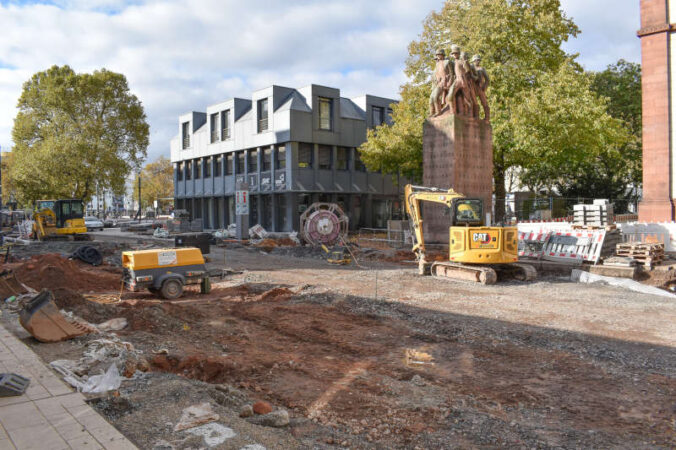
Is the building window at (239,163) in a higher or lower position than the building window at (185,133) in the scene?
lower

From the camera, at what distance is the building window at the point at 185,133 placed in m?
50.7

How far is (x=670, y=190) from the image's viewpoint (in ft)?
83.2

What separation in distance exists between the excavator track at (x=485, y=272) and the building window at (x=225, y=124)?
105ft

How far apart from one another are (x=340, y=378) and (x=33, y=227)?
1297 inches

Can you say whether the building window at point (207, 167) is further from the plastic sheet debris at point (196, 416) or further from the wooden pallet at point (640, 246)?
the plastic sheet debris at point (196, 416)

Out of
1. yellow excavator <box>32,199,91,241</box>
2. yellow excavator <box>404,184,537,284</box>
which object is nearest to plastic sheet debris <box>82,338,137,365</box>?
yellow excavator <box>404,184,537,284</box>

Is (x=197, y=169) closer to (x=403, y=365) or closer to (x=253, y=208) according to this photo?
(x=253, y=208)

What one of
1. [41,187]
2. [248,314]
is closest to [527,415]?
[248,314]

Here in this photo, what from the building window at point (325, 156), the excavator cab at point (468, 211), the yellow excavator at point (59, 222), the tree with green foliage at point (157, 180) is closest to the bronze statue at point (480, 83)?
the excavator cab at point (468, 211)

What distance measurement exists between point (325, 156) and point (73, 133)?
67.6ft

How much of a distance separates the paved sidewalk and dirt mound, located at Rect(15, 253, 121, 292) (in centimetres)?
904

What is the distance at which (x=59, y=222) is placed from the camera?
32500 millimetres

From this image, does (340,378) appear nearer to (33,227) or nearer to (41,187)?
(33,227)

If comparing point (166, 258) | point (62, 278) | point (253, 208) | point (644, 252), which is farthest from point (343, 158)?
point (166, 258)
